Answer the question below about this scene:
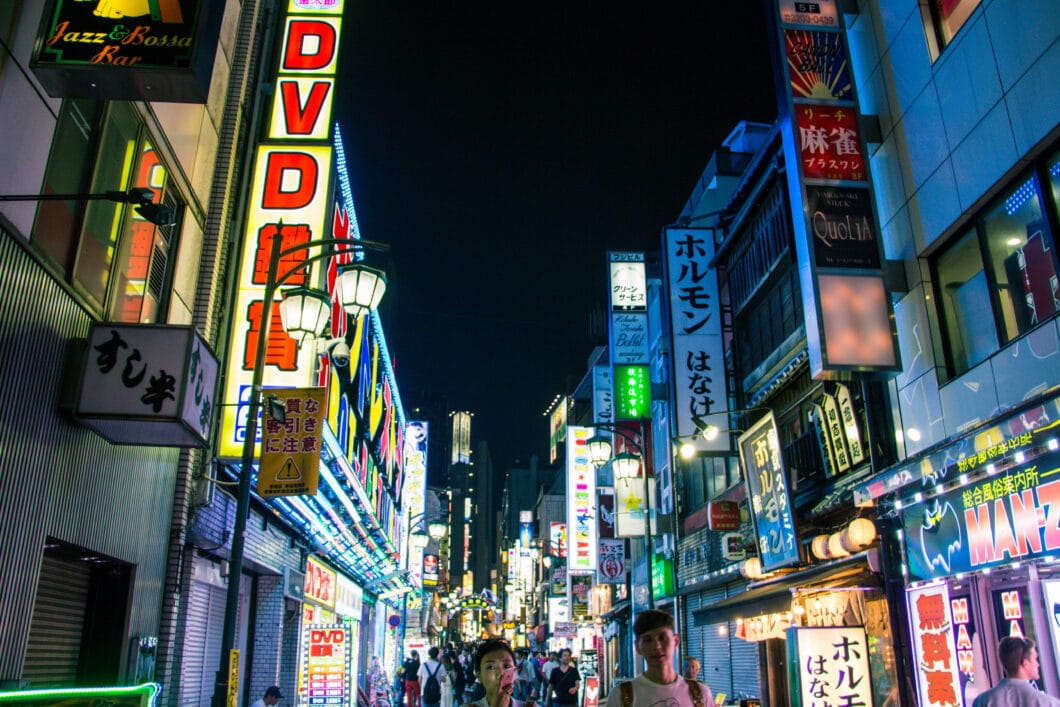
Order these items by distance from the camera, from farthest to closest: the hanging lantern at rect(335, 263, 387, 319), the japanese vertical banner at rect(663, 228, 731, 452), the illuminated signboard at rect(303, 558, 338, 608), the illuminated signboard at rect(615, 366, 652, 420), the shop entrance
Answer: the illuminated signboard at rect(615, 366, 652, 420) → the illuminated signboard at rect(303, 558, 338, 608) → the japanese vertical banner at rect(663, 228, 731, 452) → the hanging lantern at rect(335, 263, 387, 319) → the shop entrance

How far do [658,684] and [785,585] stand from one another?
35.2 feet

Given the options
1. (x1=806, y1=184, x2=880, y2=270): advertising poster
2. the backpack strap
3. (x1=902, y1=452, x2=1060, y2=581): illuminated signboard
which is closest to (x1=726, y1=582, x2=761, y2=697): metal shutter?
(x1=902, y1=452, x2=1060, y2=581): illuminated signboard

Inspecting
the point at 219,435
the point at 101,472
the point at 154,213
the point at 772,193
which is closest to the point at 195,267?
the point at 219,435

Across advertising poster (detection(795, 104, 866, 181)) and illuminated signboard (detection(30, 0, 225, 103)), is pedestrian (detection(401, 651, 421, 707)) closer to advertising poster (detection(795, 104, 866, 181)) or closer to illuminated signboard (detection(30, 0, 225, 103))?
advertising poster (detection(795, 104, 866, 181))

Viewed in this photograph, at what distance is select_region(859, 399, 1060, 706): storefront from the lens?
765cm

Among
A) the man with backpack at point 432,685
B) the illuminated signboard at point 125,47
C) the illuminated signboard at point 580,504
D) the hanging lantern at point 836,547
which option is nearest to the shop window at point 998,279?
the hanging lantern at point 836,547

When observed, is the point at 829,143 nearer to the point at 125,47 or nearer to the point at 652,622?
the point at 652,622

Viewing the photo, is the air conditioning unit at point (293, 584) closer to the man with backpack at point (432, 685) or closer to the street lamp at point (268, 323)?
the man with backpack at point (432, 685)

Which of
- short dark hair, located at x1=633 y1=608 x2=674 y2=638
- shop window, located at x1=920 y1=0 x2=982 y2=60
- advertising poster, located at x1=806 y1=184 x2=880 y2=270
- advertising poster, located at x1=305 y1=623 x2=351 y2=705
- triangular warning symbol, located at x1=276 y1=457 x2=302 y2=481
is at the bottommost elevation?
advertising poster, located at x1=305 y1=623 x2=351 y2=705

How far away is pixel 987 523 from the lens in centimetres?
875

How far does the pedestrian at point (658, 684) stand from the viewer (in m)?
4.47

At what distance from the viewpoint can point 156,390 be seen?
339 inches

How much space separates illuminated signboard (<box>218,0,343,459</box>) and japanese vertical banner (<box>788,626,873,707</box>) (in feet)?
29.1

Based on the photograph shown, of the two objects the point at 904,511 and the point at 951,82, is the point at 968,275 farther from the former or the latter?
the point at 904,511
